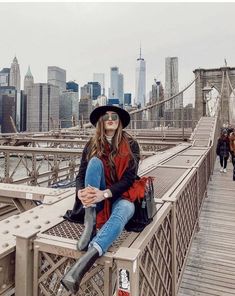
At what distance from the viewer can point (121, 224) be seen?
2.37 m

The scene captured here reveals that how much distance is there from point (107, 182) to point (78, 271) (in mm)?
912

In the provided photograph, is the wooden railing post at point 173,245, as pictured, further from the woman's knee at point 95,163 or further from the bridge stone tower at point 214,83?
the bridge stone tower at point 214,83

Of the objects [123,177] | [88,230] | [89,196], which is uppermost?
[123,177]

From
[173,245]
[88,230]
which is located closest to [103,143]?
[88,230]

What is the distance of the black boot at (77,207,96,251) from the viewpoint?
2.14 m

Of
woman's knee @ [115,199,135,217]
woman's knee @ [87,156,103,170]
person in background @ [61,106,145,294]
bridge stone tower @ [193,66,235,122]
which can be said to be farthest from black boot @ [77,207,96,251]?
bridge stone tower @ [193,66,235,122]

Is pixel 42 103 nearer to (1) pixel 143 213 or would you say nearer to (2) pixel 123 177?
(2) pixel 123 177

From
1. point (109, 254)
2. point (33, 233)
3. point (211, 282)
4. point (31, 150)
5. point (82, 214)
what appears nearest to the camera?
point (109, 254)

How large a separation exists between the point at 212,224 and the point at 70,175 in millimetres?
11023

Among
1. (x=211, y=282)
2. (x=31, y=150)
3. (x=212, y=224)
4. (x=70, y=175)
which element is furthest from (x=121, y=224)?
(x=70, y=175)

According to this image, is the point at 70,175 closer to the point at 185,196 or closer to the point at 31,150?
the point at 31,150

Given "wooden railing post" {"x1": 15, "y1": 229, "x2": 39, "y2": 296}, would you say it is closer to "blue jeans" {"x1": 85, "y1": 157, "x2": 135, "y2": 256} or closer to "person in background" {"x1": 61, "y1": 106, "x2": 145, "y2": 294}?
"person in background" {"x1": 61, "y1": 106, "x2": 145, "y2": 294}

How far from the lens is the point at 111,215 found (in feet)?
8.07

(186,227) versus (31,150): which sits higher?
Result: (31,150)
